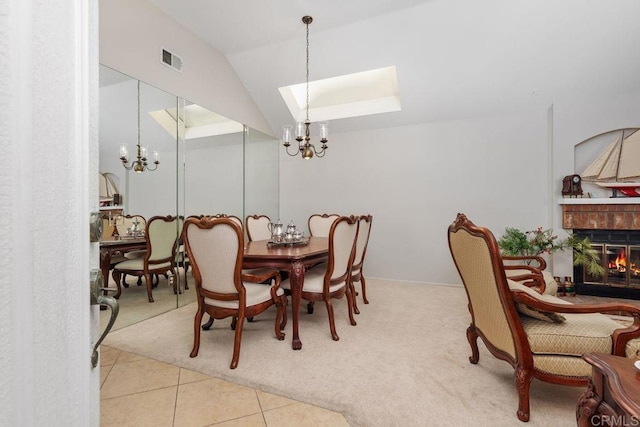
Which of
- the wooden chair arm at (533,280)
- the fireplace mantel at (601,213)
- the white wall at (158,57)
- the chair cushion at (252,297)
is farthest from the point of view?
the fireplace mantel at (601,213)

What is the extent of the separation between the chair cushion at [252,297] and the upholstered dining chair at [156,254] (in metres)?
1.34

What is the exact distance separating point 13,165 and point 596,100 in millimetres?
5247

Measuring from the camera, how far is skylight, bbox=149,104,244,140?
3221 mm

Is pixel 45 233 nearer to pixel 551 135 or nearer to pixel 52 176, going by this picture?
pixel 52 176

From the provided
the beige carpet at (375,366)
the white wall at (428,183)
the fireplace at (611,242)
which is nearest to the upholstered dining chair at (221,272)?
the beige carpet at (375,366)

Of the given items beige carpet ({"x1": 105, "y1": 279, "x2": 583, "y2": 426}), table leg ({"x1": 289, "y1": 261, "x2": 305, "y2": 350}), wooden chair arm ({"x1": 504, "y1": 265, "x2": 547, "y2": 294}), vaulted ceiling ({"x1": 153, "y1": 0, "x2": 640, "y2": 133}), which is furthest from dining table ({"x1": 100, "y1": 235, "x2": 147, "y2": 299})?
wooden chair arm ({"x1": 504, "y1": 265, "x2": 547, "y2": 294})

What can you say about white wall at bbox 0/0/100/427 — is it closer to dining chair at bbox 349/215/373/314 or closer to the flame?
dining chair at bbox 349/215/373/314

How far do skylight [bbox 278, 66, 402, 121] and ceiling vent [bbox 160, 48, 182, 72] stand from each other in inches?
58.6

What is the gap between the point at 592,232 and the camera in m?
3.69

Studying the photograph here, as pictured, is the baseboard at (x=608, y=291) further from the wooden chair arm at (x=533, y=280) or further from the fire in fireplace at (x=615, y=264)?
the wooden chair arm at (x=533, y=280)

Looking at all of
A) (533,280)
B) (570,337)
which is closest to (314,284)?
(570,337)

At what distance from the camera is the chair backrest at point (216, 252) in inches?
76.2

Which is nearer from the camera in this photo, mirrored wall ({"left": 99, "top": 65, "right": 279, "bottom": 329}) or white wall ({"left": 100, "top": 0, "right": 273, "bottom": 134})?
white wall ({"left": 100, "top": 0, "right": 273, "bottom": 134})

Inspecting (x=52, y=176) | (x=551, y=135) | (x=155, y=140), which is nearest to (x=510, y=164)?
(x=551, y=135)
